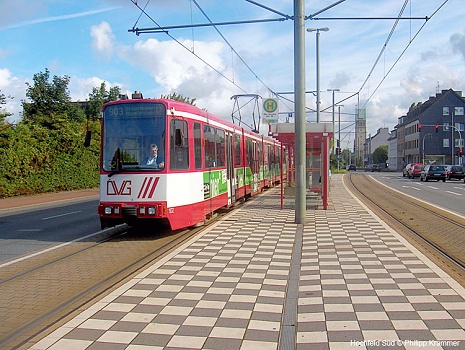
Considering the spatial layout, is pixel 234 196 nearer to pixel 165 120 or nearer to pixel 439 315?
pixel 165 120

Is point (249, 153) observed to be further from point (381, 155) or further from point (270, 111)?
point (381, 155)

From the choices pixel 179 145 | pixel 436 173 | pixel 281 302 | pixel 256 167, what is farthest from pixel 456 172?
pixel 281 302

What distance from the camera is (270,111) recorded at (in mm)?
27828

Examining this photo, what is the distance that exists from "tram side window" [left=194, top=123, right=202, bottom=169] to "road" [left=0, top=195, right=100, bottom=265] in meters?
3.28

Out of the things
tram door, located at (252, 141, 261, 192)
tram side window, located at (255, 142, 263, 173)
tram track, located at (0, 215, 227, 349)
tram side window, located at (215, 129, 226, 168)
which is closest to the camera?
tram track, located at (0, 215, 227, 349)

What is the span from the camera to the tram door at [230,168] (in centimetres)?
1703

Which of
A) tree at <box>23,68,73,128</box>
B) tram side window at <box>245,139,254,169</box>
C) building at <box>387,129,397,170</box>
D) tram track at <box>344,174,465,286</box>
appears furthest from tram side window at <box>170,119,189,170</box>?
building at <box>387,129,397,170</box>

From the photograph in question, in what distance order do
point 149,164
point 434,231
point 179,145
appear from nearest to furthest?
point 149,164 < point 179,145 < point 434,231

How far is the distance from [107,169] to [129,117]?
129 centimetres

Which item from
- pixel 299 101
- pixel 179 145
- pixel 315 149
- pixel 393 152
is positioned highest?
pixel 393 152

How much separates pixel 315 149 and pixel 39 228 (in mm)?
12781

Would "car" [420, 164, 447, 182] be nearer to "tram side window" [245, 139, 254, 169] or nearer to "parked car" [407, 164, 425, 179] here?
"parked car" [407, 164, 425, 179]

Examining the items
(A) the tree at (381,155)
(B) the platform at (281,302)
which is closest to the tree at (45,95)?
(B) the platform at (281,302)

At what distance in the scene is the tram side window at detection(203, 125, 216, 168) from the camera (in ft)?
45.4
